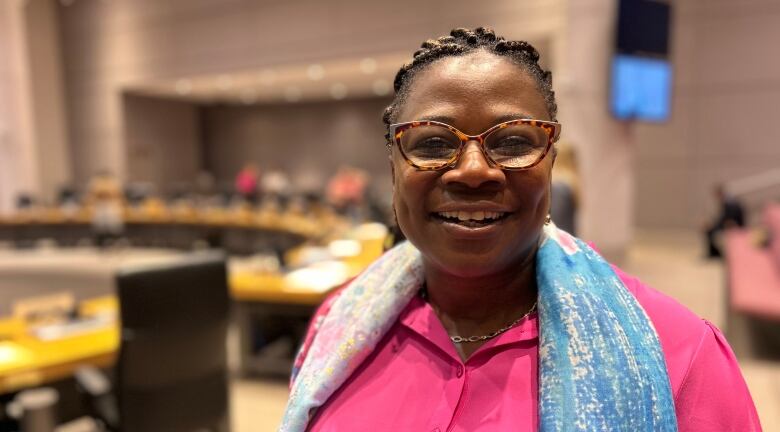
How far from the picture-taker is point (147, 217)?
9.96 meters

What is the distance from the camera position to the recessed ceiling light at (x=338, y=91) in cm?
1430

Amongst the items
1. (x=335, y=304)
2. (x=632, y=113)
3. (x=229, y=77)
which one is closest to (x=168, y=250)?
(x=229, y=77)

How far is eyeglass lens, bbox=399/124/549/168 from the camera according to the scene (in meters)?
0.83

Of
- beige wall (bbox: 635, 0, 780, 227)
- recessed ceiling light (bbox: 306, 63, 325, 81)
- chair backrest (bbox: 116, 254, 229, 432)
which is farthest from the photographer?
recessed ceiling light (bbox: 306, 63, 325, 81)

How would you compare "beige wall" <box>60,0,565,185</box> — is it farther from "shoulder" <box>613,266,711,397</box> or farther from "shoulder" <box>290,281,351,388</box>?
"shoulder" <box>613,266,711,397</box>

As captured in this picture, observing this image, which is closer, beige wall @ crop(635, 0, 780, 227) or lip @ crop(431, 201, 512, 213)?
lip @ crop(431, 201, 512, 213)

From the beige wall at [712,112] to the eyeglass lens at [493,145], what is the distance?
10391 mm

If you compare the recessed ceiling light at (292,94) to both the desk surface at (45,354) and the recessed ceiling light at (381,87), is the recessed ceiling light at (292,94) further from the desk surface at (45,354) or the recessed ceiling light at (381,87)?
the desk surface at (45,354)

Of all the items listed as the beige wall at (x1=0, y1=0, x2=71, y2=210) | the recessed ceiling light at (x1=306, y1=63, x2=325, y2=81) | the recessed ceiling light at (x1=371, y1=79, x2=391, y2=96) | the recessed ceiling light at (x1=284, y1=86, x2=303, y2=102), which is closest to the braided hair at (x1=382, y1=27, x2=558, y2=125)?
the recessed ceiling light at (x1=306, y1=63, x2=325, y2=81)

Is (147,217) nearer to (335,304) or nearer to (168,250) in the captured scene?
(168,250)

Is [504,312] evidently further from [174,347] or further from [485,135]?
[174,347]

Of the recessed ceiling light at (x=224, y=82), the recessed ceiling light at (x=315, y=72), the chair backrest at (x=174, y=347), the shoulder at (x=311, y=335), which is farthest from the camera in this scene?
the recessed ceiling light at (x=224, y=82)

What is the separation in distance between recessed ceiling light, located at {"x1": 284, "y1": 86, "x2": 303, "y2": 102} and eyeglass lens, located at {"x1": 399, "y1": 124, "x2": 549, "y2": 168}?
1409 cm

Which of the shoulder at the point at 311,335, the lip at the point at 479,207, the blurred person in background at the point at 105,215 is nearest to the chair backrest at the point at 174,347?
the shoulder at the point at 311,335
